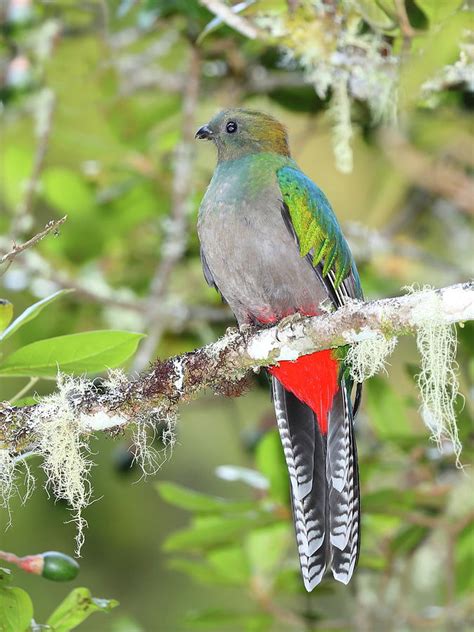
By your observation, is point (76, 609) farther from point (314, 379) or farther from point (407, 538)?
point (407, 538)

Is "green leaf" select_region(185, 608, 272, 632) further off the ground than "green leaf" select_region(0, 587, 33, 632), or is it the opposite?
"green leaf" select_region(0, 587, 33, 632)

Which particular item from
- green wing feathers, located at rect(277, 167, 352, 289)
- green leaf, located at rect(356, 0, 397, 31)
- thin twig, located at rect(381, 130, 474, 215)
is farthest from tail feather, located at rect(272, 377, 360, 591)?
thin twig, located at rect(381, 130, 474, 215)

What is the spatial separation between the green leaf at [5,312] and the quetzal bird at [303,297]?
3.71 feet

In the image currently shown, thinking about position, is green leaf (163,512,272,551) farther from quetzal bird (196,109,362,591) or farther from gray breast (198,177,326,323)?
gray breast (198,177,326,323)

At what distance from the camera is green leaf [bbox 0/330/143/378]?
2768 millimetres

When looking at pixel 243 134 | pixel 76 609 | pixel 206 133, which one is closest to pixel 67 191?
pixel 206 133

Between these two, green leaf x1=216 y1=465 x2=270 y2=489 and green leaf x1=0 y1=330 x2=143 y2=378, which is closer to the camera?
green leaf x1=0 y1=330 x2=143 y2=378

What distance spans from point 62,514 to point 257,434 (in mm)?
2297

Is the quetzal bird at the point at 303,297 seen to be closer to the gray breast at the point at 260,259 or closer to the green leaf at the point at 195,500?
the gray breast at the point at 260,259

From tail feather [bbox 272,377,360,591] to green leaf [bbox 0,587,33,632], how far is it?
3.88 feet

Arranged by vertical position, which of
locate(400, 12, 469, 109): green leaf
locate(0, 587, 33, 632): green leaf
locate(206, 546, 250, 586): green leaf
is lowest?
locate(206, 546, 250, 586): green leaf

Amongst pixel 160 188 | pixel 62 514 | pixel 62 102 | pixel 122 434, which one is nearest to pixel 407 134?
pixel 160 188

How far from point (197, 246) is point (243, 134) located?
1.34m

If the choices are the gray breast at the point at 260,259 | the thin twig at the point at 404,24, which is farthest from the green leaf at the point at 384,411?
the thin twig at the point at 404,24
